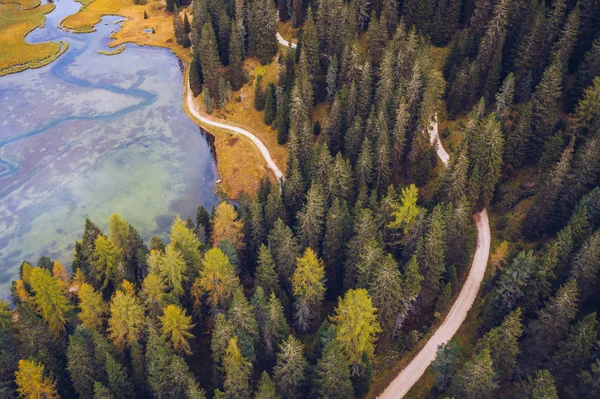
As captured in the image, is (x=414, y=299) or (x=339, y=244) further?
(x=339, y=244)

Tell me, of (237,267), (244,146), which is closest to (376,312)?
(237,267)

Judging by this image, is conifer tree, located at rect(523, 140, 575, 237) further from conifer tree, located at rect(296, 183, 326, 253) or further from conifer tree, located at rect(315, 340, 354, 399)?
conifer tree, located at rect(315, 340, 354, 399)

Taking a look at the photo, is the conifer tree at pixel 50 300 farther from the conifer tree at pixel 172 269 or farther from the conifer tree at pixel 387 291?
the conifer tree at pixel 387 291

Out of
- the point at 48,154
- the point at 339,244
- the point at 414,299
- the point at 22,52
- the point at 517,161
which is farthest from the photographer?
the point at 22,52

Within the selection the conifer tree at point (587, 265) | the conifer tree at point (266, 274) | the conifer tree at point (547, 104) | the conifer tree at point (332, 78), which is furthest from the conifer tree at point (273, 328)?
the conifer tree at point (332, 78)

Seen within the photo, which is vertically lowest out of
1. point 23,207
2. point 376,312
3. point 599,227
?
point 23,207

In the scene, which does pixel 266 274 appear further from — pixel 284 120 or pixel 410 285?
pixel 284 120

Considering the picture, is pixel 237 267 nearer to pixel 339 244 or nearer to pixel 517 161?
pixel 339 244
